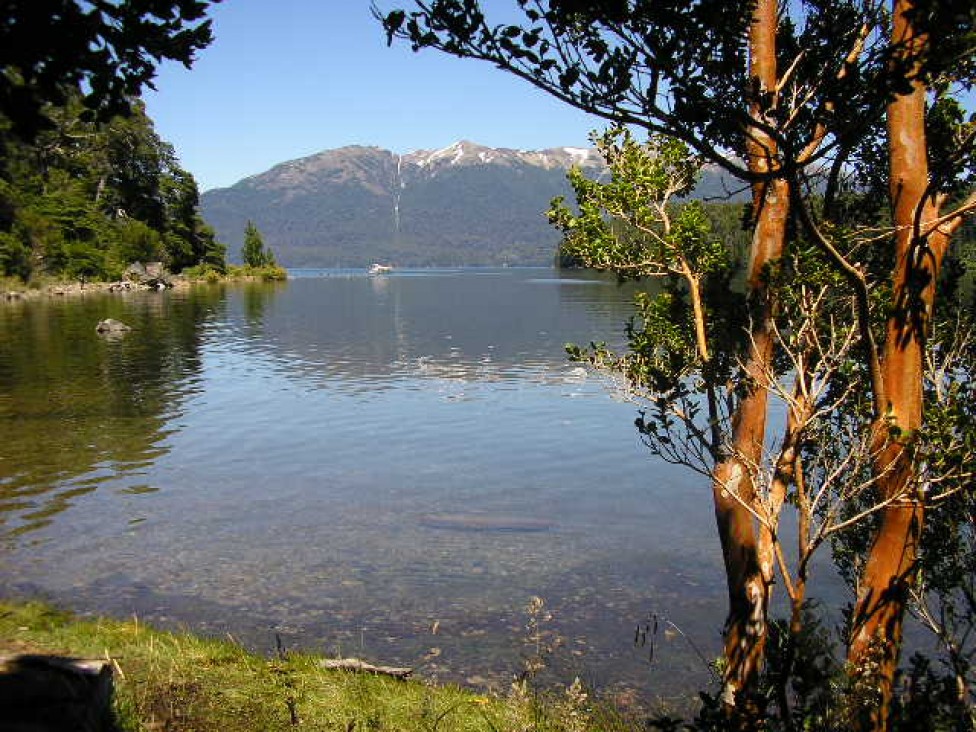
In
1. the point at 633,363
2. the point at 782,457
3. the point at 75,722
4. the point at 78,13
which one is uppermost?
the point at 78,13

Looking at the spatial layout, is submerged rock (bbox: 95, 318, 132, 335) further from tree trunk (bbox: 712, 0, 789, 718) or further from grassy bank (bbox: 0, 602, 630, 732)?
tree trunk (bbox: 712, 0, 789, 718)

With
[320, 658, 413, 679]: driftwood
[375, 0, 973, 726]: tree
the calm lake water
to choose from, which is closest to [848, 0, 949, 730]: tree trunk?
[375, 0, 973, 726]: tree

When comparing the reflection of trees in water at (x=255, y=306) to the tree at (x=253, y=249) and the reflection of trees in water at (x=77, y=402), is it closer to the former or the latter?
the reflection of trees in water at (x=77, y=402)

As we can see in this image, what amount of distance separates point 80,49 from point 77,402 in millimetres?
33165

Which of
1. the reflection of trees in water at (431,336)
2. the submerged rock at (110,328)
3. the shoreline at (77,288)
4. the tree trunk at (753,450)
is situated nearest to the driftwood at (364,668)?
the tree trunk at (753,450)

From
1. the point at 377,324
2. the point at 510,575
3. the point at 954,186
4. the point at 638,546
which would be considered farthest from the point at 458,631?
the point at 377,324

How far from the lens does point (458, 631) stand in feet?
43.9

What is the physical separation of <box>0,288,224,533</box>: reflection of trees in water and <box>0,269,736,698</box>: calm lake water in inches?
6.0

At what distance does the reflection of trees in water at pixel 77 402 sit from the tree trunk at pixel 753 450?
53.8 feet

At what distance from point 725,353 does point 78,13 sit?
21.8ft

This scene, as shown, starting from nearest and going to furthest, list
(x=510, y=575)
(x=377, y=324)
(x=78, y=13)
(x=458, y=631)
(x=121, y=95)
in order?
(x=78, y=13)
(x=121, y=95)
(x=458, y=631)
(x=510, y=575)
(x=377, y=324)

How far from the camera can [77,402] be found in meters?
Result: 33.2

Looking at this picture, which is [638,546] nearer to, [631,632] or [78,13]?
[631,632]

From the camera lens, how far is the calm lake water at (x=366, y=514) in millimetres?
13594
